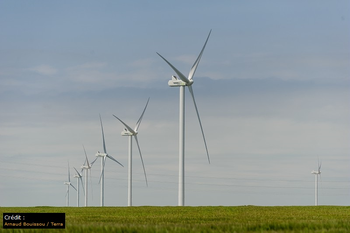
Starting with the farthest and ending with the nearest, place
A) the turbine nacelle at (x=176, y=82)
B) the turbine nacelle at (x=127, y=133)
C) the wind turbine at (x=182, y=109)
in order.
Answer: the turbine nacelle at (x=127, y=133) < the turbine nacelle at (x=176, y=82) < the wind turbine at (x=182, y=109)

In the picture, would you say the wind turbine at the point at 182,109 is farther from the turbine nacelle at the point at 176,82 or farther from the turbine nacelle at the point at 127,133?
the turbine nacelle at the point at 127,133

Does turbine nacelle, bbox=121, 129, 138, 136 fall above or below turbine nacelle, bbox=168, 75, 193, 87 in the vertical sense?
below

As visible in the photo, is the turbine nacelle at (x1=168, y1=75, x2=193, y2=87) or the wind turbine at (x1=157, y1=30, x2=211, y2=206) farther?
the turbine nacelle at (x1=168, y1=75, x2=193, y2=87)

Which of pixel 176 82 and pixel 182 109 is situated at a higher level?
pixel 176 82

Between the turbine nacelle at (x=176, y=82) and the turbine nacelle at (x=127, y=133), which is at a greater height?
the turbine nacelle at (x=176, y=82)

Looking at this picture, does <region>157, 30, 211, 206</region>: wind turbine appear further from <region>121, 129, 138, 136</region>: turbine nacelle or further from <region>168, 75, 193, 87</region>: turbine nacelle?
<region>121, 129, 138, 136</region>: turbine nacelle

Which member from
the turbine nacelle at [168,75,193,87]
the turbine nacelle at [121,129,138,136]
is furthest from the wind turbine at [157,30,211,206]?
the turbine nacelle at [121,129,138,136]

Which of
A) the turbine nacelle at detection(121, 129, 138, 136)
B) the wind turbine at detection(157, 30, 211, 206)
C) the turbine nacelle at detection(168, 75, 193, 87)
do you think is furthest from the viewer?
the turbine nacelle at detection(121, 129, 138, 136)

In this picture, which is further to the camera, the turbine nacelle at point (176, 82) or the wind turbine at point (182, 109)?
the turbine nacelle at point (176, 82)

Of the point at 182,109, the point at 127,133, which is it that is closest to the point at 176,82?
the point at 182,109

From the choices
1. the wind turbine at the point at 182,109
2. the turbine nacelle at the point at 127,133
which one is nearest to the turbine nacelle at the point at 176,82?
the wind turbine at the point at 182,109

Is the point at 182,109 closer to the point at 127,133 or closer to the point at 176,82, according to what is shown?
the point at 176,82

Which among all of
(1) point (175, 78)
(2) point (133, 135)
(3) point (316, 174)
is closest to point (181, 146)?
(1) point (175, 78)

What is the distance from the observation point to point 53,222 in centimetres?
1898
